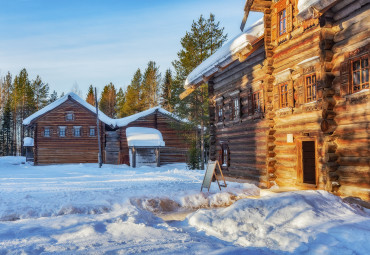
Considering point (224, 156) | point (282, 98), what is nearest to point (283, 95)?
point (282, 98)

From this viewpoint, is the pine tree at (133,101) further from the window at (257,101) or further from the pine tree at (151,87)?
the window at (257,101)

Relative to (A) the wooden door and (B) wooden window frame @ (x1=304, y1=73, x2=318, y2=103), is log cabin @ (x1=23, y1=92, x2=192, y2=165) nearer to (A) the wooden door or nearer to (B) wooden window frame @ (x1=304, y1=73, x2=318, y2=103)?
(A) the wooden door

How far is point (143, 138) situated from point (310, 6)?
75.3ft

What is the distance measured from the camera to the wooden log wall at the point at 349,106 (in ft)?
27.8

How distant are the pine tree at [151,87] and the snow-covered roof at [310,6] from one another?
4462 centimetres

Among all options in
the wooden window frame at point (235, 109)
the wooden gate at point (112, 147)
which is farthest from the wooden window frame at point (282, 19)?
the wooden gate at point (112, 147)

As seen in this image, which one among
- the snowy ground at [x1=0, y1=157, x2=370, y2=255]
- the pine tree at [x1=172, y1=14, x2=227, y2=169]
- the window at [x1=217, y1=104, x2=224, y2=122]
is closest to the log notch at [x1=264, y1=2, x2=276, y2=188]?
the snowy ground at [x1=0, y1=157, x2=370, y2=255]

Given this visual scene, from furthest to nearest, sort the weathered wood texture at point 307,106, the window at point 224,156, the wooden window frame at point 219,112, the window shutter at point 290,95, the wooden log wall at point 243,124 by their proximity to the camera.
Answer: the wooden window frame at point 219,112
the window at point 224,156
the wooden log wall at point 243,124
the window shutter at point 290,95
the weathered wood texture at point 307,106

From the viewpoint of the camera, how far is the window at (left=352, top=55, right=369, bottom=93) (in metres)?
8.55

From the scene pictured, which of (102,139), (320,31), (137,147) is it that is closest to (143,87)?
(102,139)

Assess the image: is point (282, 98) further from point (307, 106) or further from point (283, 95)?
point (307, 106)

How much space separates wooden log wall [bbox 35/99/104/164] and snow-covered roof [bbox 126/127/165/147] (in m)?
4.60

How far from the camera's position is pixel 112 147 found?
111ft

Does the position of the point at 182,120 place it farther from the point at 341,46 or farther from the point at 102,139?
the point at 341,46
